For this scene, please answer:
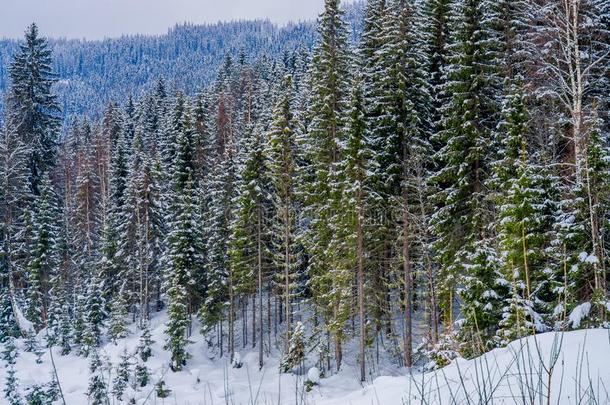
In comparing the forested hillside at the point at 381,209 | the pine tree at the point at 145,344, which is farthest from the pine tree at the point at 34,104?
the pine tree at the point at 145,344

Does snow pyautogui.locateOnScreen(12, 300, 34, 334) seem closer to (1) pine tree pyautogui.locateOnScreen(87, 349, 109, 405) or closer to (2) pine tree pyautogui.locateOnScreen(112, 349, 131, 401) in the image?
(1) pine tree pyautogui.locateOnScreen(87, 349, 109, 405)

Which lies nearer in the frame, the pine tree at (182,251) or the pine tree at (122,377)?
the pine tree at (122,377)

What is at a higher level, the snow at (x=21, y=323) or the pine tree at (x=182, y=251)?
the pine tree at (x=182, y=251)

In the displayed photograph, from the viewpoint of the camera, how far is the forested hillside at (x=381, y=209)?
1463 centimetres

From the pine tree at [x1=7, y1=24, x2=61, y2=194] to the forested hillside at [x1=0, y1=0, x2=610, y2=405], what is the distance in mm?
581

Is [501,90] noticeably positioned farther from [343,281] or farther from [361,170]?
[343,281]

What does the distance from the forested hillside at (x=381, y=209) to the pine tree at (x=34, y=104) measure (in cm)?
58

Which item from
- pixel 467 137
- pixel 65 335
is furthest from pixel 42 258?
pixel 467 137

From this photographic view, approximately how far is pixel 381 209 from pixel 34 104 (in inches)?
1452

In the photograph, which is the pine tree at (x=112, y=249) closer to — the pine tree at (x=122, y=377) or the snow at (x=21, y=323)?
the snow at (x=21, y=323)

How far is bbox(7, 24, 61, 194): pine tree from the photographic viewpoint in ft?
144

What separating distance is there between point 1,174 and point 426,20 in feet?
105

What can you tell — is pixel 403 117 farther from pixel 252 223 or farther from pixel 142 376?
pixel 142 376

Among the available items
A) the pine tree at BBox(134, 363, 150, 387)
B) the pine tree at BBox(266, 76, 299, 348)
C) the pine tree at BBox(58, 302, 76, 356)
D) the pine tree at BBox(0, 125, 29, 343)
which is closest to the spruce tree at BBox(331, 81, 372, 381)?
the pine tree at BBox(266, 76, 299, 348)
